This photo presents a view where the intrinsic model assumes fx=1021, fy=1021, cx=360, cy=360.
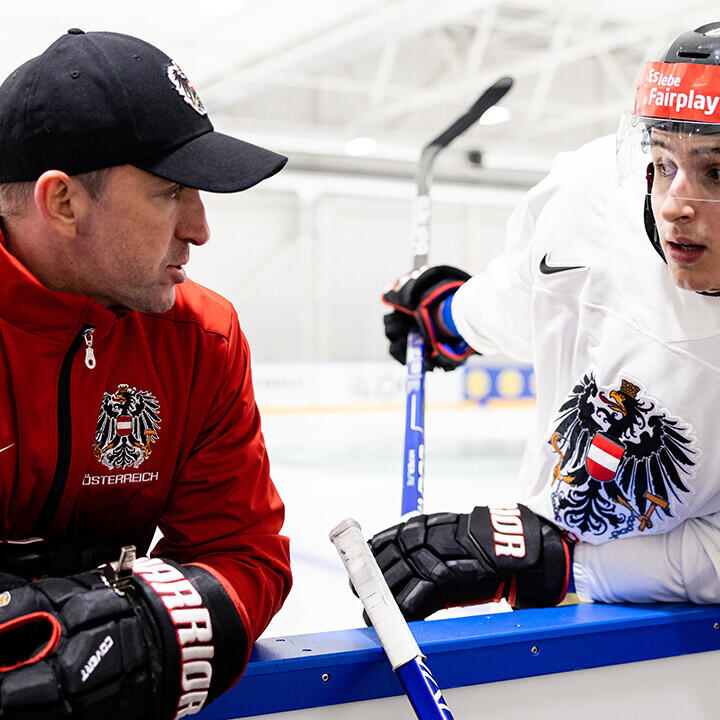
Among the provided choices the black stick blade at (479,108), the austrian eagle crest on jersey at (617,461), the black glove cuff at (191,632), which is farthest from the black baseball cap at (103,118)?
the black stick blade at (479,108)

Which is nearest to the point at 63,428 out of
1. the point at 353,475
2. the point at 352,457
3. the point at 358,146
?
the point at 353,475

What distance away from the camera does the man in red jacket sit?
0.80 m

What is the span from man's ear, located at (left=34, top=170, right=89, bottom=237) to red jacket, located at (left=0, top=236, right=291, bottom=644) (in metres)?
0.05

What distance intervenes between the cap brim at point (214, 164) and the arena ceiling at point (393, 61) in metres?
5.18

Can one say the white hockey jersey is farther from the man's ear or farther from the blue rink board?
the man's ear

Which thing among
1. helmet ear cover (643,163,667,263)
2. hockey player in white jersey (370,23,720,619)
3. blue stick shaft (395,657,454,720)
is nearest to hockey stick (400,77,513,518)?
hockey player in white jersey (370,23,720,619)

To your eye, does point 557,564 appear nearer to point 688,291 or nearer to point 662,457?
point 662,457

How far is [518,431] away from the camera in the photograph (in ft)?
20.3

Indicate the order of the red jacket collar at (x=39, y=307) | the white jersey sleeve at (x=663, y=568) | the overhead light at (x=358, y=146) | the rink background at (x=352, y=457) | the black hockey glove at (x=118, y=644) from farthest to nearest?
the overhead light at (x=358, y=146), the rink background at (x=352, y=457), the white jersey sleeve at (x=663, y=568), the red jacket collar at (x=39, y=307), the black hockey glove at (x=118, y=644)

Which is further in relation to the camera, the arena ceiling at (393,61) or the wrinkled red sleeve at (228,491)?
the arena ceiling at (393,61)

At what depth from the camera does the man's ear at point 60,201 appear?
87cm

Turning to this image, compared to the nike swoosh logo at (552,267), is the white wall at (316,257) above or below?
below

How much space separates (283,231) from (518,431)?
4.78m

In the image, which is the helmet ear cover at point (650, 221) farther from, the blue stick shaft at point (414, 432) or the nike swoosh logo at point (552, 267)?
the blue stick shaft at point (414, 432)
